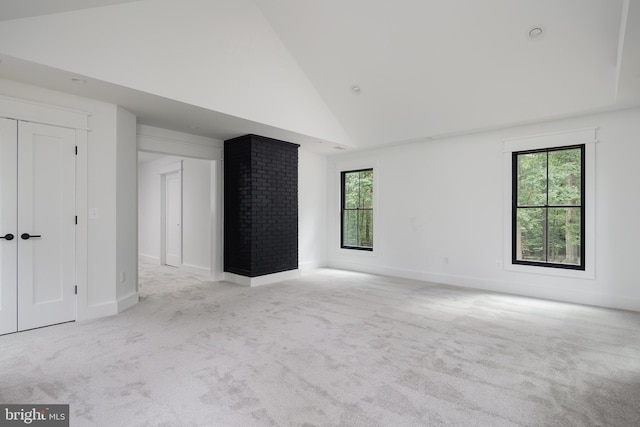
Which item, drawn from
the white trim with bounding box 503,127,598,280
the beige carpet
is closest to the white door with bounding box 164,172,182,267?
the beige carpet

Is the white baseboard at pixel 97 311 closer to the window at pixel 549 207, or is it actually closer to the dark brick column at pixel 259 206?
the dark brick column at pixel 259 206

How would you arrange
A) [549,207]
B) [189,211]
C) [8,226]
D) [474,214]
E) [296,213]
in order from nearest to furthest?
[8,226] < [549,207] < [474,214] < [296,213] < [189,211]

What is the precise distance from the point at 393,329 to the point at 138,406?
2374mm

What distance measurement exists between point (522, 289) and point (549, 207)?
1267 millimetres

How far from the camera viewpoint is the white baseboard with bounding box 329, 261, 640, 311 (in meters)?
4.25

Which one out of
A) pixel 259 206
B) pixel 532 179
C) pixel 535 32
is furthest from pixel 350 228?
pixel 535 32

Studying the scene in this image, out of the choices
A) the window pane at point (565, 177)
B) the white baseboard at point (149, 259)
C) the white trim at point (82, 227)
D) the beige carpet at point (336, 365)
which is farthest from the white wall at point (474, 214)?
the white trim at point (82, 227)

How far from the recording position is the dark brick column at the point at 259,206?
5.54 m

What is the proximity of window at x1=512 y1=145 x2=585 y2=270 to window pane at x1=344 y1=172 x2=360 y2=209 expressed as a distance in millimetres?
3033

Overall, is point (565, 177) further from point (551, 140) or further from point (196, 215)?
point (196, 215)

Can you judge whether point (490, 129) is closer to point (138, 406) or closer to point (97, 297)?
point (138, 406)

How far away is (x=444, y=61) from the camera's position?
416cm

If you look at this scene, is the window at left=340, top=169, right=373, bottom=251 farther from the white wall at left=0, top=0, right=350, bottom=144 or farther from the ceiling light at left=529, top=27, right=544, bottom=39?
the ceiling light at left=529, top=27, right=544, bottom=39

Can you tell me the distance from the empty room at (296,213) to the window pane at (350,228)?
2.88ft
